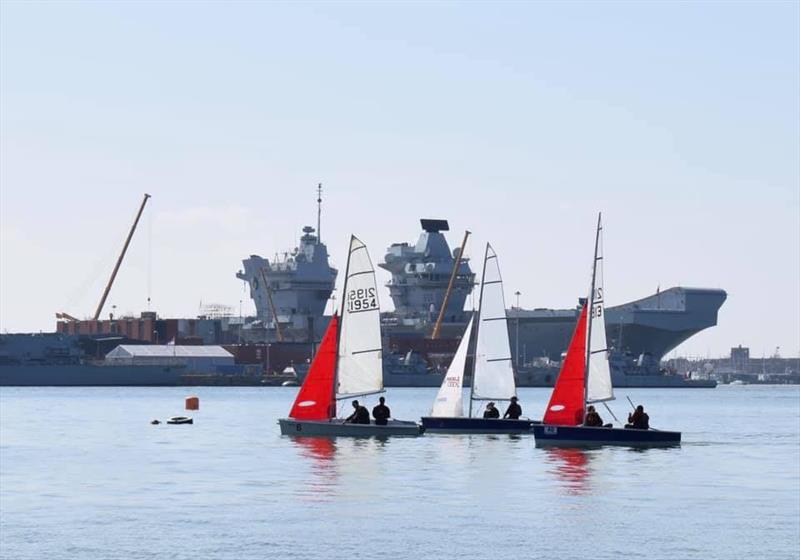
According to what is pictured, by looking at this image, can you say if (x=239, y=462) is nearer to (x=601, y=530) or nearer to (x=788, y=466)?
(x=788, y=466)

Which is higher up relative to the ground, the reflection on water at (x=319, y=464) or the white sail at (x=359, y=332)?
the white sail at (x=359, y=332)

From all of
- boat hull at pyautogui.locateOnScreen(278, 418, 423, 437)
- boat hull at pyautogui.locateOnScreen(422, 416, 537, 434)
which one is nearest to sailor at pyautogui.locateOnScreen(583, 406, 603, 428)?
boat hull at pyautogui.locateOnScreen(422, 416, 537, 434)

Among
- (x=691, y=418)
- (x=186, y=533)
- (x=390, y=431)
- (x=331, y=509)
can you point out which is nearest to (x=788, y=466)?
(x=390, y=431)

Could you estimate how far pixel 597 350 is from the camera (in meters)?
65.6

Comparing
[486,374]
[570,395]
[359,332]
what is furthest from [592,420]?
[359,332]

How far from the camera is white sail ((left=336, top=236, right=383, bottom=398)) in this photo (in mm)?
70375

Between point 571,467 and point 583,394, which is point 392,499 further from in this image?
point 583,394

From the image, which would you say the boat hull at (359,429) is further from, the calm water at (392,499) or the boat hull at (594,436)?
the boat hull at (594,436)

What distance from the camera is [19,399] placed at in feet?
504

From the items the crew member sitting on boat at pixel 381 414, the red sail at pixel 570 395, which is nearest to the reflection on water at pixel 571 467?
the red sail at pixel 570 395

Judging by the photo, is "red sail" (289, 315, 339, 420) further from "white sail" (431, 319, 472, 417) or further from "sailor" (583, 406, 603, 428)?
"sailor" (583, 406, 603, 428)

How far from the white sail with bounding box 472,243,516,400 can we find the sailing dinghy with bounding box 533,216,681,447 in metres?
8.20

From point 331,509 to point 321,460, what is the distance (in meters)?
15.8

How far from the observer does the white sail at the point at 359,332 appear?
70375 mm
